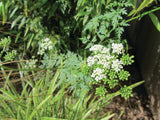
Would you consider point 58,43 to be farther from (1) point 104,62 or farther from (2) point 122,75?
(2) point 122,75

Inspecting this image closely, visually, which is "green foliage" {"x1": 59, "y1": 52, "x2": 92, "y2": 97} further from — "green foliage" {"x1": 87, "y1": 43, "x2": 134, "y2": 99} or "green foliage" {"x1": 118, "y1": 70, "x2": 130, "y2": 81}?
"green foliage" {"x1": 118, "y1": 70, "x2": 130, "y2": 81}

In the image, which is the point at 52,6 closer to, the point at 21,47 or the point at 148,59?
the point at 21,47

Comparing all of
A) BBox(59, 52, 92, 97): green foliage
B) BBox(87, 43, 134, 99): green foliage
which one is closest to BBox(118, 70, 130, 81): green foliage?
BBox(87, 43, 134, 99): green foliage

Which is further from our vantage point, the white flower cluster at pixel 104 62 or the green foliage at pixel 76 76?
the green foliage at pixel 76 76

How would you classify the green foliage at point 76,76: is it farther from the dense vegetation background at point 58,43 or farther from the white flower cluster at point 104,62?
the white flower cluster at point 104,62

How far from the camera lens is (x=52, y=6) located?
1.48m

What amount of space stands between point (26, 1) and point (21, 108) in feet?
3.38

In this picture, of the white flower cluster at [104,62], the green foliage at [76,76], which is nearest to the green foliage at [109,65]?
the white flower cluster at [104,62]

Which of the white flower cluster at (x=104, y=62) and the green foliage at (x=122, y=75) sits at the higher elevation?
the white flower cluster at (x=104, y=62)

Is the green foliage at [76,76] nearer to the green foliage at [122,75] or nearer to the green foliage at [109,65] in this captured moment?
the green foliage at [109,65]

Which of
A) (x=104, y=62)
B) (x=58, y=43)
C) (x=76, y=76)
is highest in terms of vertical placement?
(x=58, y=43)

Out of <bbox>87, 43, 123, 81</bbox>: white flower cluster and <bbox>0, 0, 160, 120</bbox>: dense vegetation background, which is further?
<bbox>0, 0, 160, 120</bbox>: dense vegetation background

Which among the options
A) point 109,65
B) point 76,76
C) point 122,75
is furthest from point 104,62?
point 76,76

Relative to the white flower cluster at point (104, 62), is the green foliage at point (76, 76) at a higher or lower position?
lower
